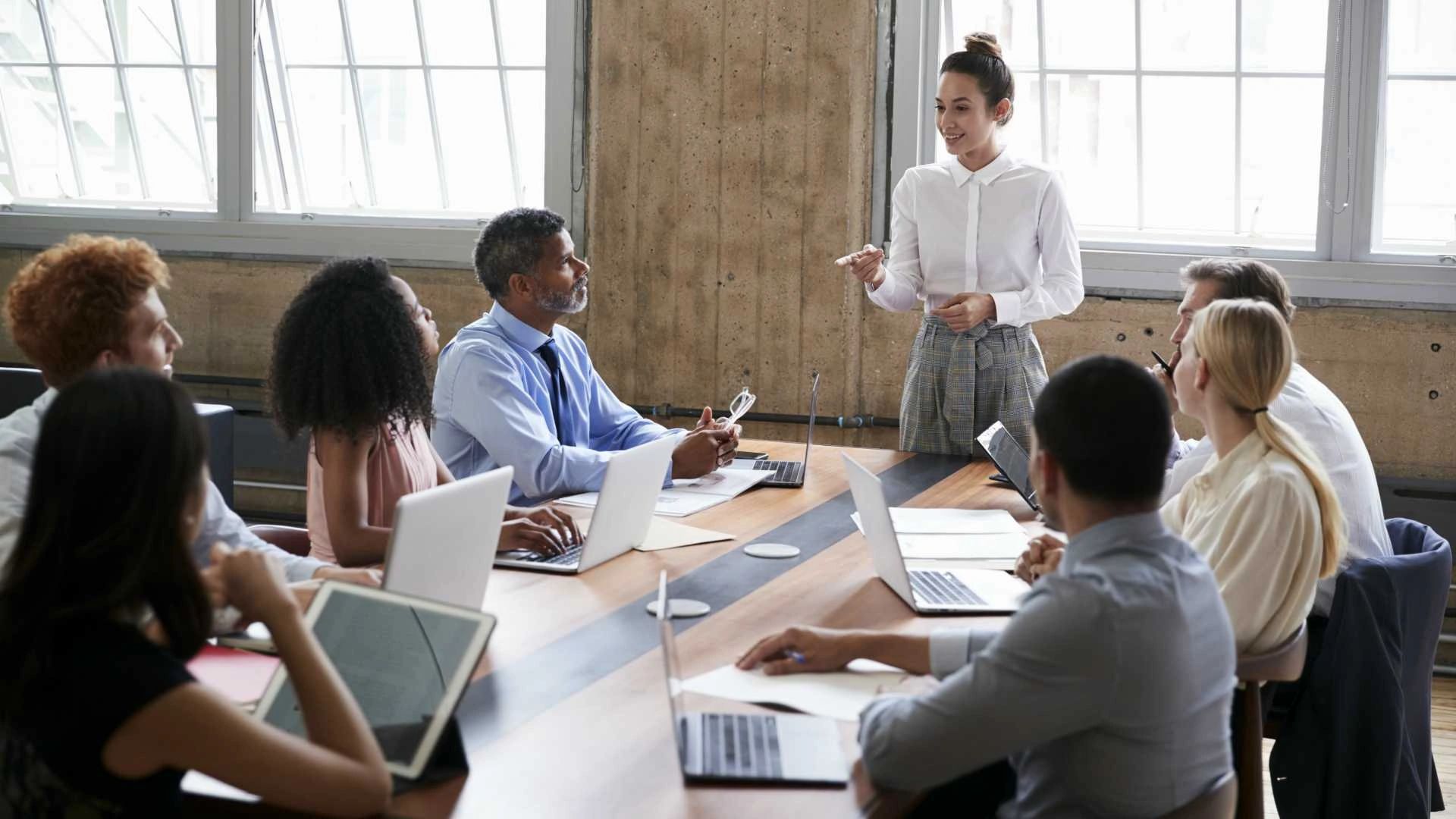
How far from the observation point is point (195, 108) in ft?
20.7

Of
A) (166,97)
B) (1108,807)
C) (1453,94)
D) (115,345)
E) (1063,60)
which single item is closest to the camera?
(1108,807)

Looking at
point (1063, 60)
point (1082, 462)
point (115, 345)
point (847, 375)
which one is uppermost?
point (1063, 60)

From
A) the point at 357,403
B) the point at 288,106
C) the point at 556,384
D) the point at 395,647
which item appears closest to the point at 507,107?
the point at 288,106

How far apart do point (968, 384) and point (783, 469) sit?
0.62 meters

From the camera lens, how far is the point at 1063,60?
5270mm

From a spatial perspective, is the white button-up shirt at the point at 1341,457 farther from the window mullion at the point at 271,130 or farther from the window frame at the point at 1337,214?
the window mullion at the point at 271,130

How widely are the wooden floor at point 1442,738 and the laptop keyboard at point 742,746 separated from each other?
222 centimetres

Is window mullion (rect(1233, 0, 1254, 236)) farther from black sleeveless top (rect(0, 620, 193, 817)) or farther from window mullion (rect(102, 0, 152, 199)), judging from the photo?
window mullion (rect(102, 0, 152, 199))

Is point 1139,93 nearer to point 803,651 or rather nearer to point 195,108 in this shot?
point 803,651

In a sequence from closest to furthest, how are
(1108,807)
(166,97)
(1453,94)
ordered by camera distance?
(1108,807)
(1453,94)
(166,97)

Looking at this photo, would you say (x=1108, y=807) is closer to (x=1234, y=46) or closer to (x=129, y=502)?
(x=129, y=502)

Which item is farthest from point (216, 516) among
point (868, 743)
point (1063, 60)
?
point (1063, 60)

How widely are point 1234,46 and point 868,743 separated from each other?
415 centimetres

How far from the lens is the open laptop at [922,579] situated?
2381 millimetres
